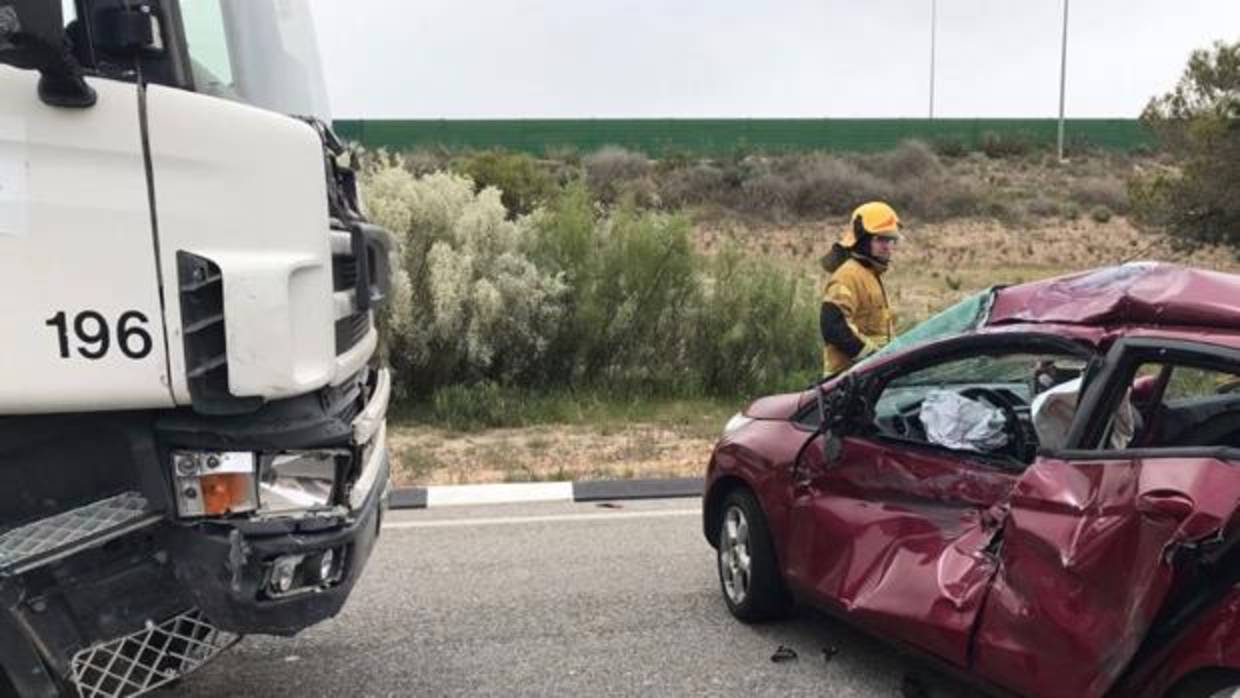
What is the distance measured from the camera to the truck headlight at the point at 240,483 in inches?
134

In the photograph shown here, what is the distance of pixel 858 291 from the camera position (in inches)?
283

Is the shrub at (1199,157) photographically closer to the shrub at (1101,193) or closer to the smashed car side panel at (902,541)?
the shrub at (1101,193)

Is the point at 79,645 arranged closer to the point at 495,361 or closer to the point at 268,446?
the point at 268,446

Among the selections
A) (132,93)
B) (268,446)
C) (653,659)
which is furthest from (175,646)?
(653,659)

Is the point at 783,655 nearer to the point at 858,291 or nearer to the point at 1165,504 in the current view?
the point at 1165,504

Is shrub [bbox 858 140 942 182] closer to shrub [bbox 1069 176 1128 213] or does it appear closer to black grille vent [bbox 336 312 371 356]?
shrub [bbox 1069 176 1128 213]

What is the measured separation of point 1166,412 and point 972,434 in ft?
2.33

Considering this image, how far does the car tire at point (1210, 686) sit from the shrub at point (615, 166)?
37.6m

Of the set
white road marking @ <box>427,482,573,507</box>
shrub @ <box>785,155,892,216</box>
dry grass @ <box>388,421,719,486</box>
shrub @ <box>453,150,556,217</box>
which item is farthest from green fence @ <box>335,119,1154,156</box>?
white road marking @ <box>427,482,573,507</box>

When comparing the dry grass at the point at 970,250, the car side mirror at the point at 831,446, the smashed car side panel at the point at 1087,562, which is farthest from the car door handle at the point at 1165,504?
the dry grass at the point at 970,250

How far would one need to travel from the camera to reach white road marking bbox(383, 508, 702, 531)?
771cm

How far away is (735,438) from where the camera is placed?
571 cm

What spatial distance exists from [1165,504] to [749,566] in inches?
97.7

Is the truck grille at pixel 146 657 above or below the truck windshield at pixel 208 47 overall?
below
